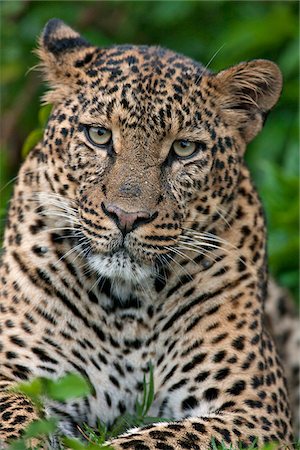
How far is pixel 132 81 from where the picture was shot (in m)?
7.18

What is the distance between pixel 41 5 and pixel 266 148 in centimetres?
367

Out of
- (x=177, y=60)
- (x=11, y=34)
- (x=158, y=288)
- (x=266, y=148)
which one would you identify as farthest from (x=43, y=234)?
(x=11, y=34)

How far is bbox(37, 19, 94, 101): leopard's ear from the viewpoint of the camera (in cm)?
749

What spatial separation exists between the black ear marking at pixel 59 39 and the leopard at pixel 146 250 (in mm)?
11

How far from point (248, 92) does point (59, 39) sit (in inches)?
51.7

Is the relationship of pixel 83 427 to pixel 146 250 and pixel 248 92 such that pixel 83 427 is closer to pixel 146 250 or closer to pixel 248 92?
pixel 146 250

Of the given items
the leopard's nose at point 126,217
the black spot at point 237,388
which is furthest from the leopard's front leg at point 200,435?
the leopard's nose at point 126,217

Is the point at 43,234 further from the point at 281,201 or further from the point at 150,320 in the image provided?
the point at 281,201

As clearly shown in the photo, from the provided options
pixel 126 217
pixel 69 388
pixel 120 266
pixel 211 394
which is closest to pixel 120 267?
pixel 120 266

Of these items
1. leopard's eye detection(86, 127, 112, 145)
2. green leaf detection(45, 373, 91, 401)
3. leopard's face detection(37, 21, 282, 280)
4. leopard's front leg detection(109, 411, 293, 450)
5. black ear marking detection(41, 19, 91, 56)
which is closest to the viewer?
green leaf detection(45, 373, 91, 401)

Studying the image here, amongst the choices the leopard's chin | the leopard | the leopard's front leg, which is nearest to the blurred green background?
the leopard

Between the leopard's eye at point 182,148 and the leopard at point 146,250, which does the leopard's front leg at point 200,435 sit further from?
the leopard's eye at point 182,148

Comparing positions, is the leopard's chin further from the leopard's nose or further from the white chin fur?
the leopard's nose

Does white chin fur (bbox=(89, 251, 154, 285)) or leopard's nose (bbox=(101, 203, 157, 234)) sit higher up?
leopard's nose (bbox=(101, 203, 157, 234))
